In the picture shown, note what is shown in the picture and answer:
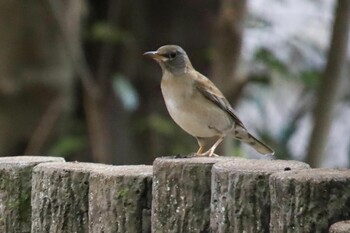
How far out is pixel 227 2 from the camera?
5.31m

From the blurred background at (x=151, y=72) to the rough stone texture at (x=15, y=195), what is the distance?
2602 millimetres

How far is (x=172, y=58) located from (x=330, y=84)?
7.48ft

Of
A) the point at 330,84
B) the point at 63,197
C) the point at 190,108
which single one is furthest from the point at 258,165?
the point at 330,84

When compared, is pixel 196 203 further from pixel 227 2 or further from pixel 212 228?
pixel 227 2

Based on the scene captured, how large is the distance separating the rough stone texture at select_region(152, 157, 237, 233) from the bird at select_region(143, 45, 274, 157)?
89 centimetres

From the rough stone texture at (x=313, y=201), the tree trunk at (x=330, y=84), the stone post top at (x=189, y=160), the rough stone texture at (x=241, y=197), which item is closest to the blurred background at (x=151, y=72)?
the tree trunk at (x=330, y=84)

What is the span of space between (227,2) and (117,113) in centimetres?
194

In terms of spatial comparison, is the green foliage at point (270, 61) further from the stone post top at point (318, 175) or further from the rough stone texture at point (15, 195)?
the stone post top at point (318, 175)

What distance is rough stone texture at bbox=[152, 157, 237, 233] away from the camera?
2.27 meters

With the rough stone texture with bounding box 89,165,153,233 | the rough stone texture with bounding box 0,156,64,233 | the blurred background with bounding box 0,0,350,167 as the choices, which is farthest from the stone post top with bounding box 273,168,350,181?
the blurred background with bounding box 0,0,350,167

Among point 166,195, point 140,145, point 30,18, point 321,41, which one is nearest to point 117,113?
point 140,145

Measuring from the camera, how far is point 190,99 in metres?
3.26

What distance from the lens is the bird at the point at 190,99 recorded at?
322cm

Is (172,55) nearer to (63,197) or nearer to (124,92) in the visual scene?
(63,197)
